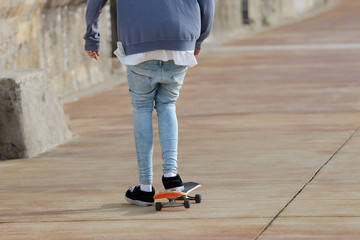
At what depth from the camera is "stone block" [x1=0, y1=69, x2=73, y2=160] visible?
24.6 feet

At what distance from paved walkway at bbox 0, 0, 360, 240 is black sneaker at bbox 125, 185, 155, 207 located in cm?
6

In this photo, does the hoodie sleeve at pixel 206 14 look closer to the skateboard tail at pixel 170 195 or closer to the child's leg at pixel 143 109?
the child's leg at pixel 143 109

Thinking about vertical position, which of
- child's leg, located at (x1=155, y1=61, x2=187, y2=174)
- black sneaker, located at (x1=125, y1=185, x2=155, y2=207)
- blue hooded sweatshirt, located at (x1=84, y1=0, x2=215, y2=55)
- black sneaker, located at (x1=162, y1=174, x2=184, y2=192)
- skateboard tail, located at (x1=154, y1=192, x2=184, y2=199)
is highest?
blue hooded sweatshirt, located at (x1=84, y1=0, x2=215, y2=55)

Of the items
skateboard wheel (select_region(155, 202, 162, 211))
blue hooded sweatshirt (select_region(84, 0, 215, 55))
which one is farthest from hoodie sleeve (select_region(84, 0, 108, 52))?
skateboard wheel (select_region(155, 202, 162, 211))

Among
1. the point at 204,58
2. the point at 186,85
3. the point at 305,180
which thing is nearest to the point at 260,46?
the point at 204,58

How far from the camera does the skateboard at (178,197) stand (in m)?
5.32

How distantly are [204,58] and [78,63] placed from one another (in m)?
4.48

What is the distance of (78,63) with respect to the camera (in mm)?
12594

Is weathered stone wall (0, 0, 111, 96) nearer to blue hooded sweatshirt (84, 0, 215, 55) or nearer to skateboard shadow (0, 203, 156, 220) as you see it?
skateboard shadow (0, 203, 156, 220)

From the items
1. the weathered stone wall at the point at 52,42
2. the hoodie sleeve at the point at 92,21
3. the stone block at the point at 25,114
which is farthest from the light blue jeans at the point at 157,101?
the weathered stone wall at the point at 52,42

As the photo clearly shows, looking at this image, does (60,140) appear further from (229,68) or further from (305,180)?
(229,68)

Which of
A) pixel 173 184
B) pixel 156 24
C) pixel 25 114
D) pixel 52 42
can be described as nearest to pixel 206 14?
pixel 156 24

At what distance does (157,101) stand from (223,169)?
1.38 m

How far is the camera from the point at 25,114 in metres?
7.55
